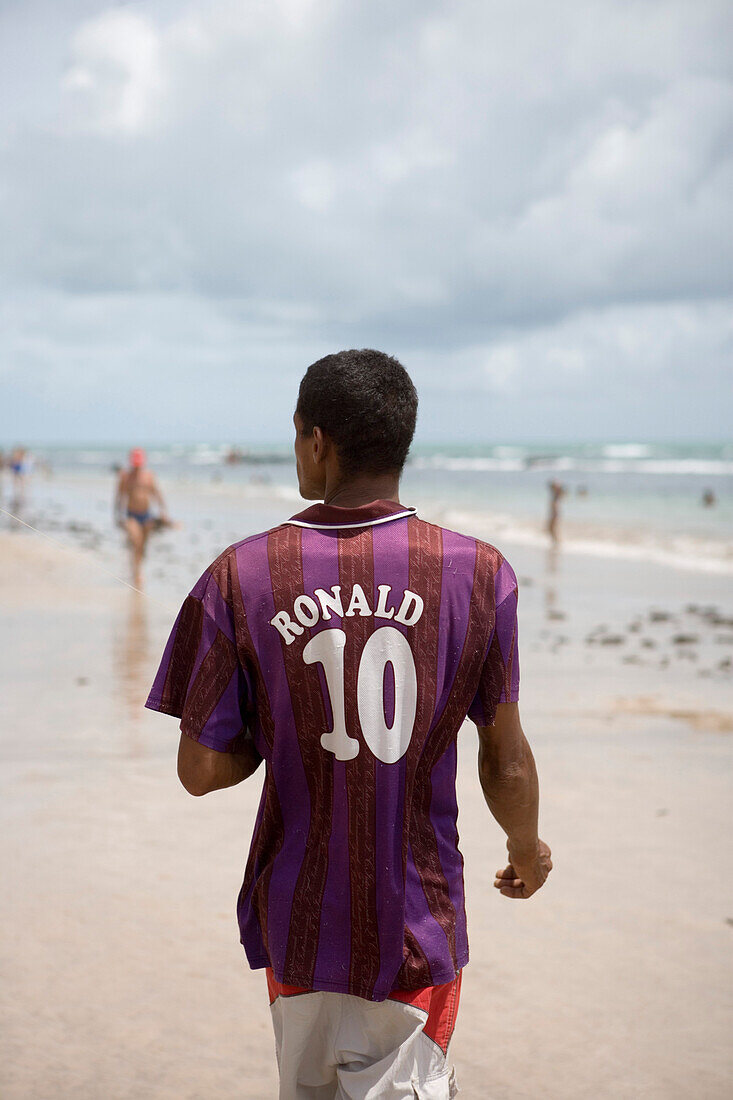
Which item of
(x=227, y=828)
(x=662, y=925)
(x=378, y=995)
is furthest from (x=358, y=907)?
(x=227, y=828)

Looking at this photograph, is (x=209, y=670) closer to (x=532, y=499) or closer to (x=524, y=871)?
(x=524, y=871)

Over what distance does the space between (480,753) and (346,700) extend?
0.39 m

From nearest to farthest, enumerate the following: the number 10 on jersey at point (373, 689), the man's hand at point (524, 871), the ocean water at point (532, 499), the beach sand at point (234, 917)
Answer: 1. the number 10 on jersey at point (373, 689)
2. the man's hand at point (524, 871)
3. the beach sand at point (234, 917)
4. the ocean water at point (532, 499)

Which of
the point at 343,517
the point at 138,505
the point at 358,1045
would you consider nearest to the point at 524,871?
the point at 358,1045

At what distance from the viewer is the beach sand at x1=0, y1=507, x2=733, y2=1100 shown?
11.1ft

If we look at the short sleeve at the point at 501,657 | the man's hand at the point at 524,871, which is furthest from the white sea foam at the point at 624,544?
the short sleeve at the point at 501,657

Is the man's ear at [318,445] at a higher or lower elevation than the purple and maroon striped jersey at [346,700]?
higher

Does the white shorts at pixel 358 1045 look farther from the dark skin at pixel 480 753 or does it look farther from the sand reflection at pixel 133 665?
the sand reflection at pixel 133 665

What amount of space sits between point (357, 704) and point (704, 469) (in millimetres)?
61649

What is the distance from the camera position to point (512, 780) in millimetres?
2119

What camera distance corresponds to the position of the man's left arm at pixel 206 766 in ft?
6.41

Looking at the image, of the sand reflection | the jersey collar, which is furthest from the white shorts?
the sand reflection

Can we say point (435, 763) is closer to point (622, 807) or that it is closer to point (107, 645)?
point (622, 807)

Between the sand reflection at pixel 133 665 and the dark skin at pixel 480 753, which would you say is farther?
the sand reflection at pixel 133 665
